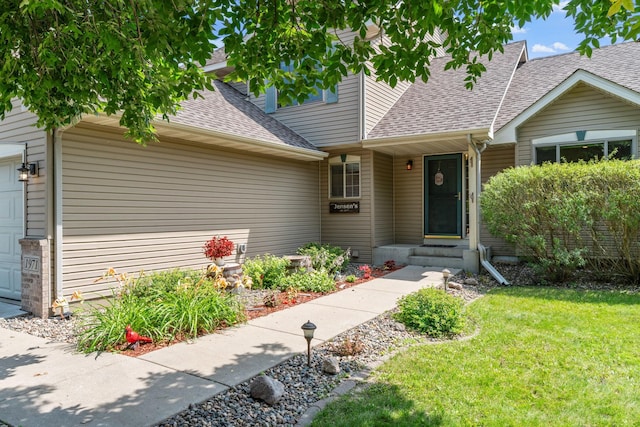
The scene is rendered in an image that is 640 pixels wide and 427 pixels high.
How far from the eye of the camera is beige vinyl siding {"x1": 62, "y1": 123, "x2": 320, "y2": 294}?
600 cm

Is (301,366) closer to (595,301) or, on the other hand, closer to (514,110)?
(595,301)

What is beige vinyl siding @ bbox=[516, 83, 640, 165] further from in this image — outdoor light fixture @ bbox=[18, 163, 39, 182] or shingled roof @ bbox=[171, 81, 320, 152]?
outdoor light fixture @ bbox=[18, 163, 39, 182]

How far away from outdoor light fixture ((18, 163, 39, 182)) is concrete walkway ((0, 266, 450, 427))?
7.22ft

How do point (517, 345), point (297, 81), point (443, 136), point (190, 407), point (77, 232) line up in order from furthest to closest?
point (443, 136) < point (77, 232) < point (517, 345) < point (297, 81) < point (190, 407)

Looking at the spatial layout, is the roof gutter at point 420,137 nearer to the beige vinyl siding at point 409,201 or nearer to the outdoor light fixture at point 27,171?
the beige vinyl siding at point 409,201

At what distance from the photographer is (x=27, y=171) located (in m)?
5.84

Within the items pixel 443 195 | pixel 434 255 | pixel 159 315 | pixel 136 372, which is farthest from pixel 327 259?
pixel 136 372

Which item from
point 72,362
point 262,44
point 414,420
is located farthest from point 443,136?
point 72,362

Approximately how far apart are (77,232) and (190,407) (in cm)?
409

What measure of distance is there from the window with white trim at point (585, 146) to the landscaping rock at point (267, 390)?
24.8ft

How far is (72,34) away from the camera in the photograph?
3.50 meters

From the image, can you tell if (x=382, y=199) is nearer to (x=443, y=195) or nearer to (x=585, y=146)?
(x=443, y=195)

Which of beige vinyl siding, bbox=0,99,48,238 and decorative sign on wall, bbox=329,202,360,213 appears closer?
beige vinyl siding, bbox=0,99,48,238

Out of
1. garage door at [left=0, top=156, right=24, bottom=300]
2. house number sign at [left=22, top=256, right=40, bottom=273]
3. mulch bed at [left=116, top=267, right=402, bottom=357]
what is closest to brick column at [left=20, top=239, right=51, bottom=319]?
house number sign at [left=22, top=256, right=40, bottom=273]
